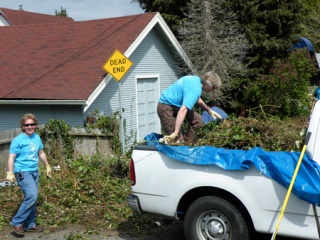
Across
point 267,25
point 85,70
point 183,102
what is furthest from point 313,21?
point 183,102

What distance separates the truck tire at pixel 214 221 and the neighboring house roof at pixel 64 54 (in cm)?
671

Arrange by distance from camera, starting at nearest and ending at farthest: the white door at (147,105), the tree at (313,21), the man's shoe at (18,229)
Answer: the man's shoe at (18,229) → the white door at (147,105) → the tree at (313,21)

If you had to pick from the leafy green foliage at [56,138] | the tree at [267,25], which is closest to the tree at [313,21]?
the tree at [267,25]

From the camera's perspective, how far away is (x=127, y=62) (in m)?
10.1

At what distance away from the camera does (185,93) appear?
648cm

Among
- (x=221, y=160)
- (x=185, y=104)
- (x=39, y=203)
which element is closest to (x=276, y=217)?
(x=221, y=160)

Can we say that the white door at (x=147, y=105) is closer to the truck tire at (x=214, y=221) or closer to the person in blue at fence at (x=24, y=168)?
the person in blue at fence at (x=24, y=168)

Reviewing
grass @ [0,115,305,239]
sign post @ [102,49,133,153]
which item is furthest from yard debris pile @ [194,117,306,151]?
sign post @ [102,49,133,153]

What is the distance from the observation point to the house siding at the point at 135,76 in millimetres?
13039

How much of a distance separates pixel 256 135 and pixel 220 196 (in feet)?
2.66

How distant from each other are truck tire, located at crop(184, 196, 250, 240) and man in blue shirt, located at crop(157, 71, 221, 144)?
96 centimetres

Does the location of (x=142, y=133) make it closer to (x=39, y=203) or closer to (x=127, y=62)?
(x=127, y=62)

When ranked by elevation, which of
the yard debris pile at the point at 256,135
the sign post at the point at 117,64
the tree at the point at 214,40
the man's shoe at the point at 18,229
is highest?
the tree at the point at 214,40

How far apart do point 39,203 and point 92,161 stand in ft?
6.16
